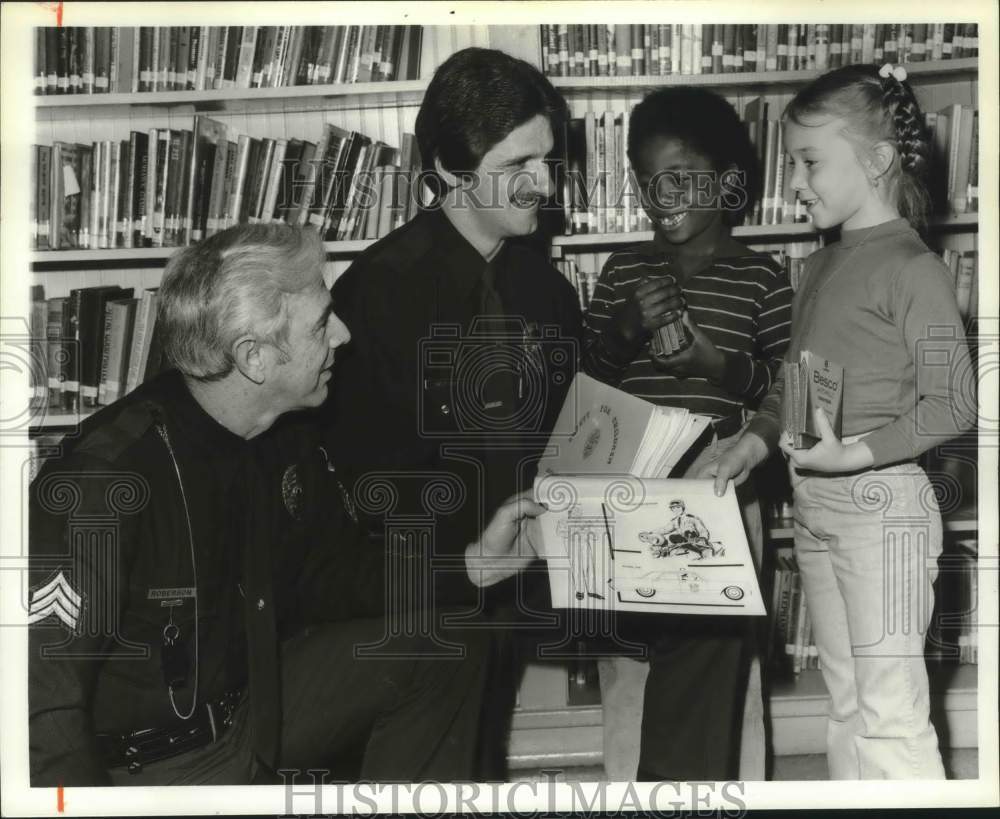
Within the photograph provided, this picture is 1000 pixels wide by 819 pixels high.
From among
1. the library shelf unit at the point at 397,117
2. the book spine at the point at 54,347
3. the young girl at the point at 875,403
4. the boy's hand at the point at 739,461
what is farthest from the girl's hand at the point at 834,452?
the book spine at the point at 54,347

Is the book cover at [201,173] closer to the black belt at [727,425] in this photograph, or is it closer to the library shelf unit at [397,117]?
the library shelf unit at [397,117]

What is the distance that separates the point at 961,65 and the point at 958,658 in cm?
131

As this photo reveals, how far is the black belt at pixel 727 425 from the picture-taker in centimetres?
203

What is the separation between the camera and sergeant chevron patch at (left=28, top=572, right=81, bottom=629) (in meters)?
1.71

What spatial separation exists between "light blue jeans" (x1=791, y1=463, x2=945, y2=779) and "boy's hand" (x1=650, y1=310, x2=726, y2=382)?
10.9 inches

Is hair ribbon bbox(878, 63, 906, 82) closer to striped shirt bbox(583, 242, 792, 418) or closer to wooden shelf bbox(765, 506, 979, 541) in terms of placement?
striped shirt bbox(583, 242, 792, 418)

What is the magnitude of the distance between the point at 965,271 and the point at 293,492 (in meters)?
1.53

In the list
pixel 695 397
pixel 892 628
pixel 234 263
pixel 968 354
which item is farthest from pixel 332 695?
pixel 968 354

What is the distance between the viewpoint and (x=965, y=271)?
2.20 metres

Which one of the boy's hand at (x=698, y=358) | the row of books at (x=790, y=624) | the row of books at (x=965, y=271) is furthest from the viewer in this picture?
the row of books at (x=790, y=624)

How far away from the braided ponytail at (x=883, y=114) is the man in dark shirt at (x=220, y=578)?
918 mm

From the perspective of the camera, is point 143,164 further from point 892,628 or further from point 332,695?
point 892,628

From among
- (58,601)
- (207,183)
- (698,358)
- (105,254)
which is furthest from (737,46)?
Result: (58,601)

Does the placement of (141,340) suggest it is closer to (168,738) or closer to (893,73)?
(168,738)
